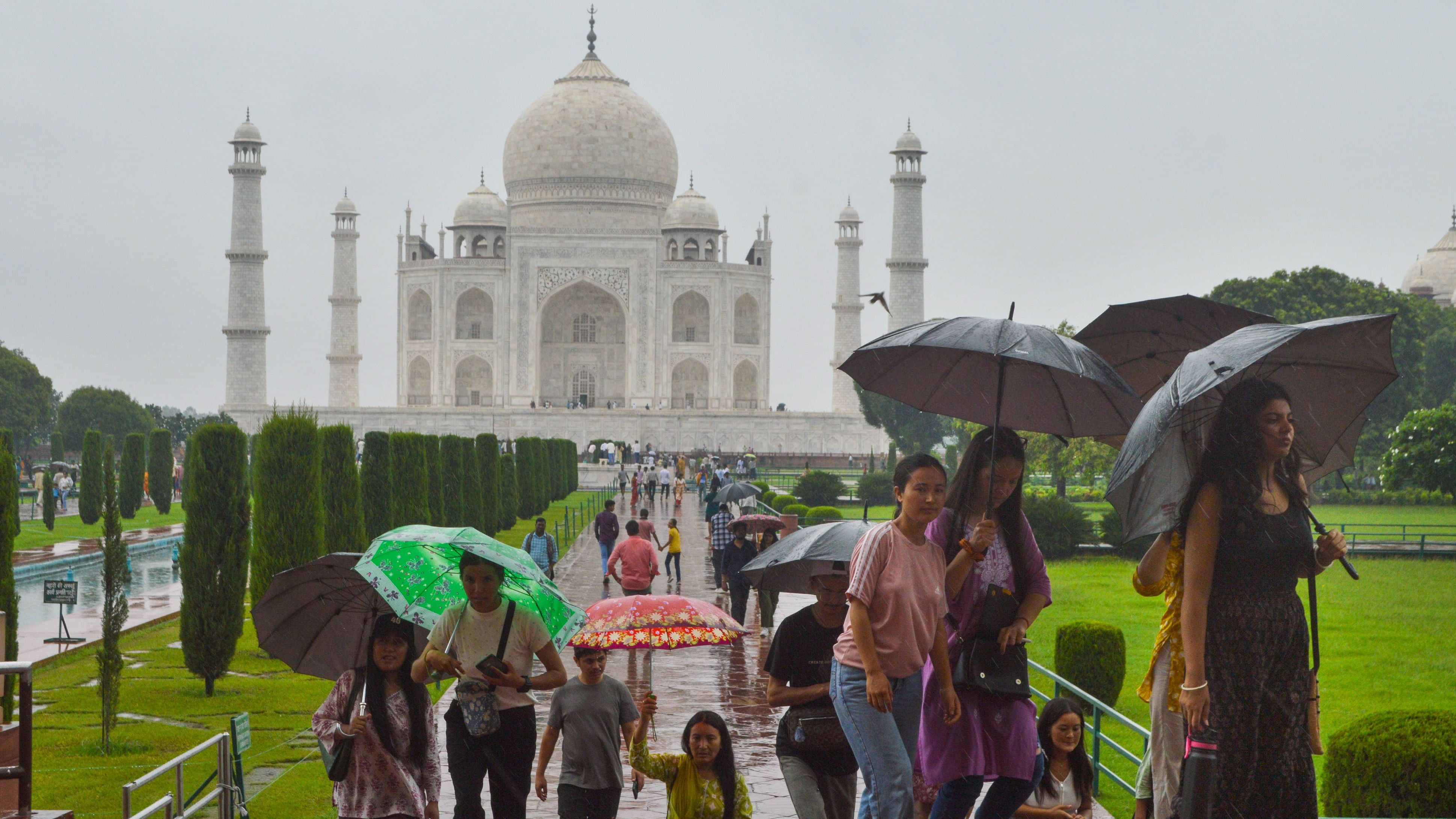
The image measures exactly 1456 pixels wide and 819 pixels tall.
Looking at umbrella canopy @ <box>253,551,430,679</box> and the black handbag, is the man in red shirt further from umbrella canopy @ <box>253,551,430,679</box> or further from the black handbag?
the black handbag

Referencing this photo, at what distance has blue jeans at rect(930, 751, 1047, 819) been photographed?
3.59 m

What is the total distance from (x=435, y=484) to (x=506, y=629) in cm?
1045

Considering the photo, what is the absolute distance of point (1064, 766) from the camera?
4250 millimetres

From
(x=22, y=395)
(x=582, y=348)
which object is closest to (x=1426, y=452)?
(x=582, y=348)

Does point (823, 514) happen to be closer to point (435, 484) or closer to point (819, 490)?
point (435, 484)

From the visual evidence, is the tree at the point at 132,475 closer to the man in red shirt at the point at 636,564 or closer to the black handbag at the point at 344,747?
the man in red shirt at the point at 636,564

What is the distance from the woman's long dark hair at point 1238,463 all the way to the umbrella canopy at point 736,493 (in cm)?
1098

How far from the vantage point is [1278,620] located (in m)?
2.92

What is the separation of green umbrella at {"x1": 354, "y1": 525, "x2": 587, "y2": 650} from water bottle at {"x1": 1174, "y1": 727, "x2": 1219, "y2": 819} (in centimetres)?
190

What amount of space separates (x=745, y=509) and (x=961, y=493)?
1093 cm

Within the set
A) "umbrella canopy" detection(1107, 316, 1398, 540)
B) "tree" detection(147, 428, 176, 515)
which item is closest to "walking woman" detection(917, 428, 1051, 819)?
"umbrella canopy" detection(1107, 316, 1398, 540)

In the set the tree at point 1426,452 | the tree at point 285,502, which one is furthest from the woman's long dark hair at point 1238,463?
the tree at point 1426,452

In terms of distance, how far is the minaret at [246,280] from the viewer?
38094mm

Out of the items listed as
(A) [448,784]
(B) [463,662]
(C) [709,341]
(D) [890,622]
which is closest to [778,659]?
(D) [890,622]
